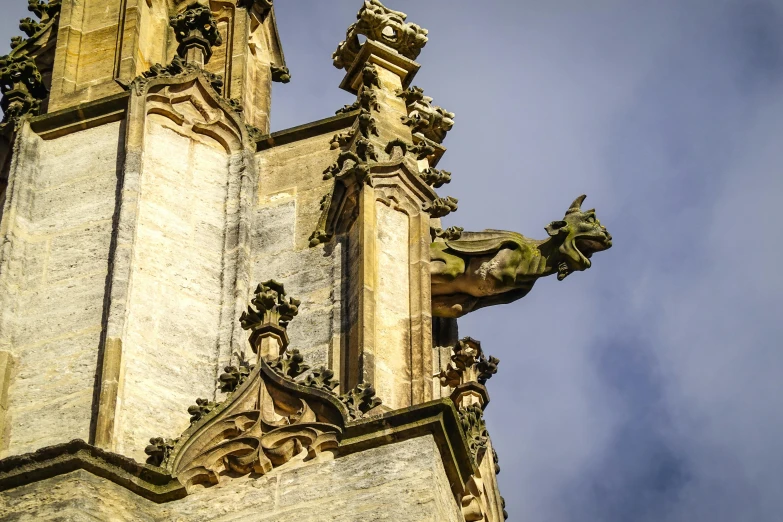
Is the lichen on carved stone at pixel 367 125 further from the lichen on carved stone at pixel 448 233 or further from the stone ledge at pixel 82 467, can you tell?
the stone ledge at pixel 82 467

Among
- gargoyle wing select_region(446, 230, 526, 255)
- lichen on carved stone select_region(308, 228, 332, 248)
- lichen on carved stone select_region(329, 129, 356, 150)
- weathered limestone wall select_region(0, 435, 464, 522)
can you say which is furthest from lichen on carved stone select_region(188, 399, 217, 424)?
lichen on carved stone select_region(329, 129, 356, 150)

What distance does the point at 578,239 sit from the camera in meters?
18.5

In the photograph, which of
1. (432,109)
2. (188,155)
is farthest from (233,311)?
(432,109)

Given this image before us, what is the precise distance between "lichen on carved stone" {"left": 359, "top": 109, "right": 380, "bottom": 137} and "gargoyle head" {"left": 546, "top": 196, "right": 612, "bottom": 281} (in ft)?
4.87

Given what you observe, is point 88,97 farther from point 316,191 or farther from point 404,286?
point 404,286

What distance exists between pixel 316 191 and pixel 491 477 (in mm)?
2408

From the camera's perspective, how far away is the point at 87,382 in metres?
16.6

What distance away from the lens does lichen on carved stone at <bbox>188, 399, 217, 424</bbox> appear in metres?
15.9

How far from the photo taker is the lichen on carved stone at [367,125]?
1877 cm

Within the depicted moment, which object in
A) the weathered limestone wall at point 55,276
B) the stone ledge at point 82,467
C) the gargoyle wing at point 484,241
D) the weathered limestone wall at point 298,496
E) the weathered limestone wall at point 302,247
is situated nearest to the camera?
the weathered limestone wall at point 298,496

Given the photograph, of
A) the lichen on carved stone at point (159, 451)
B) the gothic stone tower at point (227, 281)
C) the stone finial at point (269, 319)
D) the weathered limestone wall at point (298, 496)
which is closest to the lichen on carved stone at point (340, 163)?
the gothic stone tower at point (227, 281)

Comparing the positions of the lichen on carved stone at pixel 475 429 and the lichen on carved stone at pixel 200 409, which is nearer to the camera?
the lichen on carved stone at pixel 200 409

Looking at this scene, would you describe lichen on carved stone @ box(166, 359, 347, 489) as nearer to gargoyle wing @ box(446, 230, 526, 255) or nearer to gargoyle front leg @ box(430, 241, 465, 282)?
gargoyle front leg @ box(430, 241, 465, 282)

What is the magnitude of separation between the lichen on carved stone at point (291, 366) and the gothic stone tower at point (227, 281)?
19mm
